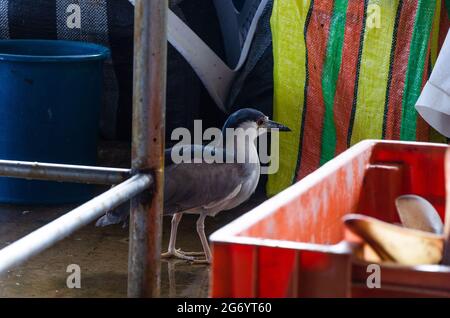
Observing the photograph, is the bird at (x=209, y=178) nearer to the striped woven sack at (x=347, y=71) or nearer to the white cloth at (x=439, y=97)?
the striped woven sack at (x=347, y=71)

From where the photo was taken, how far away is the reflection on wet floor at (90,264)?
13.6 ft

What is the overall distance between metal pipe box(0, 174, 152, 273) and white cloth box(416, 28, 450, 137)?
263 cm

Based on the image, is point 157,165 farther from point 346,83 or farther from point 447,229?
point 346,83

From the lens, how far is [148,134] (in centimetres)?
232

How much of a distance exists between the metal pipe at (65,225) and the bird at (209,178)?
2.07 meters

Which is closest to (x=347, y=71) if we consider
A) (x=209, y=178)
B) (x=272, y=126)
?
(x=272, y=126)

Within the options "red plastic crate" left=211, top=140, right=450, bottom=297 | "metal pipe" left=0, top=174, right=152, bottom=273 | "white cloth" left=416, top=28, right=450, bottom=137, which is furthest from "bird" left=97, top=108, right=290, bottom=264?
"metal pipe" left=0, top=174, right=152, bottom=273

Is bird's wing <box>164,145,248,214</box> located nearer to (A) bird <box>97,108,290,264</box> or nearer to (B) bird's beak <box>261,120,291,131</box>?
(A) bird <box>97,108,290,264</box>

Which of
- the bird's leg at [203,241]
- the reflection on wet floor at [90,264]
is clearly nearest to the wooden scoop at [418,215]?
the reflection on wet floor at [90,264]

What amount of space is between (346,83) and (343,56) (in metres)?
0.15

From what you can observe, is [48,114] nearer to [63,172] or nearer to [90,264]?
[90,264]

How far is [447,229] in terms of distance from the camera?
74.8 inches

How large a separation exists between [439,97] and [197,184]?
131 centimetres

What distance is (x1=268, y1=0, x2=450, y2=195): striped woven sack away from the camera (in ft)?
16.1
